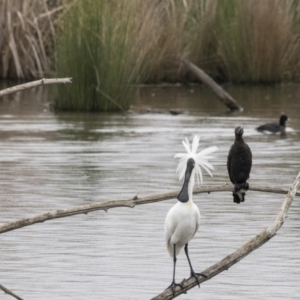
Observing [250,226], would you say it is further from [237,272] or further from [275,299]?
[275,299]

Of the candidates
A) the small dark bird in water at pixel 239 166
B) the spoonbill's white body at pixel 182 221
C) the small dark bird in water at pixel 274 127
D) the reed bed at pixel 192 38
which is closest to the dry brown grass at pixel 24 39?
A: the reed bed at pixel 192 38

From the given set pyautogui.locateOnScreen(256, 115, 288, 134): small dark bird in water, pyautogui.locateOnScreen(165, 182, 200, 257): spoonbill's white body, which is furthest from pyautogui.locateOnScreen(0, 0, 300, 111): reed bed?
pyautogui.locateOnScreen(165, 182, 200, 257): spoonbill's white body

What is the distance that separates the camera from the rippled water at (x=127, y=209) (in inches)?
316

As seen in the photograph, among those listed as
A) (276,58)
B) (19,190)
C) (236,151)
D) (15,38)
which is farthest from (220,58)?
(236,151)

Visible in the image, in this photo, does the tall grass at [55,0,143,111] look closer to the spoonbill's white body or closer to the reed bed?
the reed bed

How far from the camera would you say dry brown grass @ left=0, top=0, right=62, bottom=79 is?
908 inches

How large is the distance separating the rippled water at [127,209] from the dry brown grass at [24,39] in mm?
3689

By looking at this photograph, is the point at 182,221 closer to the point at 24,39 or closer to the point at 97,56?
the point at 97,56

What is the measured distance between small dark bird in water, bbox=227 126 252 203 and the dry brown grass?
15338 millimetres

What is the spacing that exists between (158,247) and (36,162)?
15.0 ft

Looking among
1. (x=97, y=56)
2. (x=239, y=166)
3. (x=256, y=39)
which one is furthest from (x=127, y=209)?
(x=256, y=39)

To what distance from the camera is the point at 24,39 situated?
919 inches

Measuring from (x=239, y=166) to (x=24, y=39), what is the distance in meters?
16.2

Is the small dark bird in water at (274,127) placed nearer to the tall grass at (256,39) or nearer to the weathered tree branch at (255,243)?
the tall grass at (256,39)
